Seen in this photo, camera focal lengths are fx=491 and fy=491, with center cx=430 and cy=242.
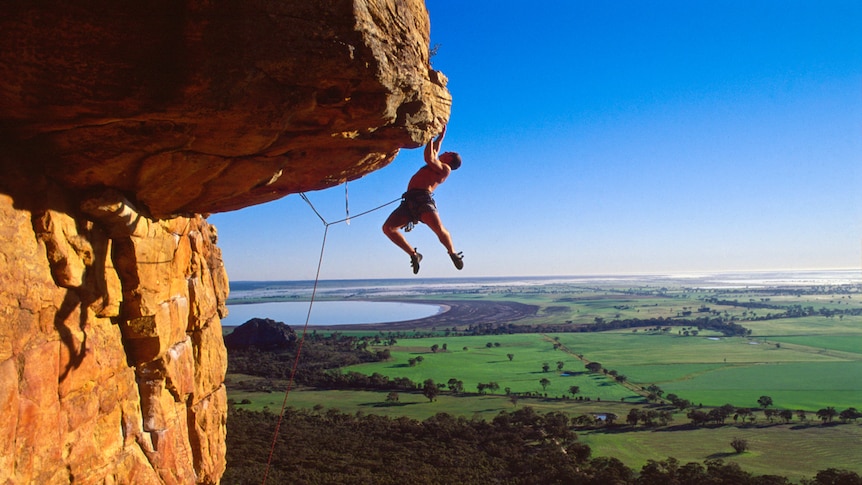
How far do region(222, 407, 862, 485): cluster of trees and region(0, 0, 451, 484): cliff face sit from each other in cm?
1907

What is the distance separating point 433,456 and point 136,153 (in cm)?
2826

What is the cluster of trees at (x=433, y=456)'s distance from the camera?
84.7ft

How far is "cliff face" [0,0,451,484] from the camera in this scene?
170 inches

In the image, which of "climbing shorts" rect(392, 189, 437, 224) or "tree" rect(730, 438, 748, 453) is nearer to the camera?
"climbing shorts" rect(392, 189, 437, 224)

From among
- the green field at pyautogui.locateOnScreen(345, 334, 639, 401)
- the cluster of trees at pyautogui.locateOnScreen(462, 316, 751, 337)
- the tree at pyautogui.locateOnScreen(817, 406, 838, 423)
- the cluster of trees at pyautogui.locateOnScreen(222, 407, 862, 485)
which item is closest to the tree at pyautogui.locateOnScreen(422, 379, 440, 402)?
the green field at pyautogui.locateOnScreen(345, 334, 639, 401)

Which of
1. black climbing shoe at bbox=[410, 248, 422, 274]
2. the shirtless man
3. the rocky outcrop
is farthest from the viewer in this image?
black climbing shoe at bbox=[410, 248, 422, 274]

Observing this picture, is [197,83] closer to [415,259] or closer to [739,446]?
[415,259]

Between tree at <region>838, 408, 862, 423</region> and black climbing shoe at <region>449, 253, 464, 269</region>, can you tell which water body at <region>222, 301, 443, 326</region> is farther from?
black climbing shoe at <region>449, 253, 464, 269</region>

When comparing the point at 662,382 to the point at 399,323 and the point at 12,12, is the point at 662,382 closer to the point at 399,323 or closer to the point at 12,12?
the point at 12,12

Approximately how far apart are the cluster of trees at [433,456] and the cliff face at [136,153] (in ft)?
62.6

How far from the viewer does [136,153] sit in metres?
5.43

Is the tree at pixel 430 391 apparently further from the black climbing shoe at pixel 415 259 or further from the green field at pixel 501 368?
the black climbing shoe at pixel 415 259

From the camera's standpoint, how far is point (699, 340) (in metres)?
90.3

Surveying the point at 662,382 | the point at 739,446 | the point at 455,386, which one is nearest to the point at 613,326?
the point at 662,382
